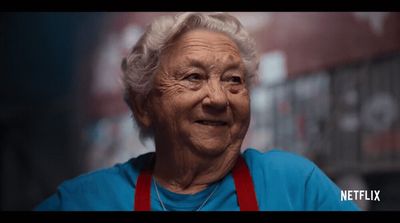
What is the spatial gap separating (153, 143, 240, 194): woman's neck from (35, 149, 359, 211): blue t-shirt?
22mm

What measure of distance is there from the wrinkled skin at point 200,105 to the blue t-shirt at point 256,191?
1.7 inches

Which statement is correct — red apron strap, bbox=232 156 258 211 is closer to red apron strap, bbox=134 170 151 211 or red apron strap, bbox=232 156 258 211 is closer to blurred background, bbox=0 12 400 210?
red apron strap, bbox=134 170 151 211

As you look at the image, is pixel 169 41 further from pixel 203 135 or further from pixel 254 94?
pixel 254 94

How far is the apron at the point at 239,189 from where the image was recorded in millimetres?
1308

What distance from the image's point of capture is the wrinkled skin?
4.23 feet

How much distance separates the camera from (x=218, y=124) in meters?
1.30

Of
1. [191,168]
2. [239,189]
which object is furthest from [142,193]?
[239,189]

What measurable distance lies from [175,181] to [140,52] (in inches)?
14.7

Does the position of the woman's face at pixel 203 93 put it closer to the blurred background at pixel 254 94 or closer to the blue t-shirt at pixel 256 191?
the blue t-shirt at pixel 256 191

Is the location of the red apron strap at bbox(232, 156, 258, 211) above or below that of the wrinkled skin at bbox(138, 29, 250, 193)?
below

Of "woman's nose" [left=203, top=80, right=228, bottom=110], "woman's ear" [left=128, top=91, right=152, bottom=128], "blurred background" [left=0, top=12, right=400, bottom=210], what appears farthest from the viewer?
"blurred background" [left=0, top=12, right=400, bottom=210]

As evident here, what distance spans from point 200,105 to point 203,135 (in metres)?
0.08

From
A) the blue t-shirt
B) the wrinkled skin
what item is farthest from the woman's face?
the blue t-shirt
